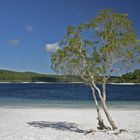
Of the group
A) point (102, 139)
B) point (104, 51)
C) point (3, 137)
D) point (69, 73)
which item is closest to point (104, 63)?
point (104, 51)

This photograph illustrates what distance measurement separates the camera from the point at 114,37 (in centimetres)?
1794

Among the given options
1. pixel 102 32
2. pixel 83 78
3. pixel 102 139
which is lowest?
pixel 102 139

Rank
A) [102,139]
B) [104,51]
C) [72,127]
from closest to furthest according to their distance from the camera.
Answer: [102,139], [104,51], [72,127]

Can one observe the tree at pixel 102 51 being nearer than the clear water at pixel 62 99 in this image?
Yes

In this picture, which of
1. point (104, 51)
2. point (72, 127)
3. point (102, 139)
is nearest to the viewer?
point (102, 139)

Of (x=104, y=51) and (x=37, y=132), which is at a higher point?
(x=104, y=51)

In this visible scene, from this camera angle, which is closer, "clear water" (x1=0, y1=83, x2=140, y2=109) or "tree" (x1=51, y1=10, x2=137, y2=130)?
"tree" (x1=51, y1=10, x2=137, y2=130)

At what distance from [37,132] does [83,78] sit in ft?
12.1

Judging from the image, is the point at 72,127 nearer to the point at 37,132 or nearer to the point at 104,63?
the point at 37,132

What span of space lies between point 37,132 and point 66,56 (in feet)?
13.8

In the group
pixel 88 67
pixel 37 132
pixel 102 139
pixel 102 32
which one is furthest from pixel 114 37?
pixel 37 132

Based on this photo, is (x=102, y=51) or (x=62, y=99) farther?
(x=62, y=99)

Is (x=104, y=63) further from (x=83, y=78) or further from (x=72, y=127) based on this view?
(x=72, y=127)

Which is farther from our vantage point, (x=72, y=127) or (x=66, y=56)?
(x=72, y=127)
